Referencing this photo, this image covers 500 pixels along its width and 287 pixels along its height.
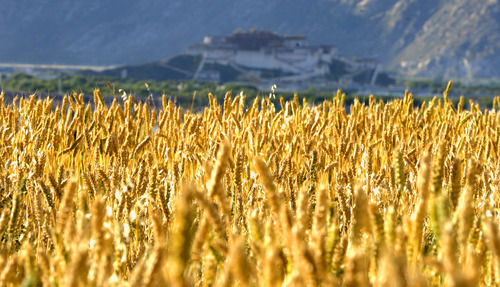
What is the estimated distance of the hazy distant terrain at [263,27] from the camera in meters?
148

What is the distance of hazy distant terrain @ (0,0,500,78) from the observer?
148 meters

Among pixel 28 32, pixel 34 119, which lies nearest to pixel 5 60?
pixel 28 32

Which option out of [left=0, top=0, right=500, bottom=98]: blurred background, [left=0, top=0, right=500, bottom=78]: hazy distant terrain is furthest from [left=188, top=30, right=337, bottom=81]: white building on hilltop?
[left=0, top=0, right=500, bottom=78]: hazy distant terrain

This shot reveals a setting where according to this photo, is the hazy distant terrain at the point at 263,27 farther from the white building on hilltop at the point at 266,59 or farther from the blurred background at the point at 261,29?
the white building on hilltop at the point at 266,59

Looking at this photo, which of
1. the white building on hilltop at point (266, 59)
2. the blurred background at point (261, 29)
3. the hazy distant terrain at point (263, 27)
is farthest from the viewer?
the hazy distant terrain at point (263, 27)

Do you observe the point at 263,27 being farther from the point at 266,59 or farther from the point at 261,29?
the point at 266,59

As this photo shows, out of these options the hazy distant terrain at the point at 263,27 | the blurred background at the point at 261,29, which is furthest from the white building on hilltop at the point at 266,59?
the hazy distant terrain at the point at 263,27

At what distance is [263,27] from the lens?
17438 cm

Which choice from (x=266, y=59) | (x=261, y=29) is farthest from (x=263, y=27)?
(x=266, y=59)

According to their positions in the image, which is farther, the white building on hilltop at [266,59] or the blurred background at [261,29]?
the blurred background at [261,29]

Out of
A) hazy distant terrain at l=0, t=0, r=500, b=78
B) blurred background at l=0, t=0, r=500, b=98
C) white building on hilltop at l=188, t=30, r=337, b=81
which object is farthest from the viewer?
hazy distant terrain at l=0, t=0, r=500, b=78

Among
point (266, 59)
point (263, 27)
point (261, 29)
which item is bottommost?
point (266, 59)

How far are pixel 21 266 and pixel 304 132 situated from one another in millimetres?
2212

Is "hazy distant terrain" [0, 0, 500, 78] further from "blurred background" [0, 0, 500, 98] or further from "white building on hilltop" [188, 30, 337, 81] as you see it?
"white building on hilltop" [188, 30, 337, 81]
